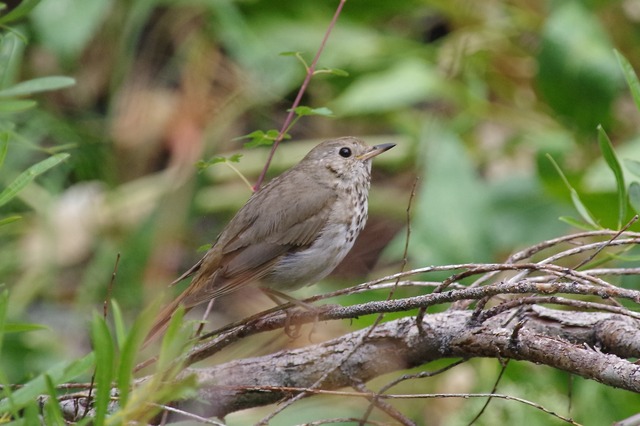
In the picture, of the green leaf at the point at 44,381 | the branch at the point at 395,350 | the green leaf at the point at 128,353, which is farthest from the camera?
the branch at the point at 395,350

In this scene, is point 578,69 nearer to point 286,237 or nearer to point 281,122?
point 281,122

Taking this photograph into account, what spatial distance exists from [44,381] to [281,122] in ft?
13.4

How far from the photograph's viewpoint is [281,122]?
18.4ft

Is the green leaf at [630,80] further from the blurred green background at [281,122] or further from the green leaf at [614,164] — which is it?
the blurred green background at [281,122]

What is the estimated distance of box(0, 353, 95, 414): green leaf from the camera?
162cm

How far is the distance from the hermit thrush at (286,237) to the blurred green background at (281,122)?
0.82 meters

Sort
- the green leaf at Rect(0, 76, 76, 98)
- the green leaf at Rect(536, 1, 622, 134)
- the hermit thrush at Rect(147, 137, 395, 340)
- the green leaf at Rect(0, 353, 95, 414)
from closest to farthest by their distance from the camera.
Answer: the green leaf at Rect(0, 353, 95, 414)
the green leaf at Rect(0, 76, 76, 98)
the hermit thrush at Rect(147, 137, 395, 340)
the green leaf at Rect(536, 1, 622, 134)

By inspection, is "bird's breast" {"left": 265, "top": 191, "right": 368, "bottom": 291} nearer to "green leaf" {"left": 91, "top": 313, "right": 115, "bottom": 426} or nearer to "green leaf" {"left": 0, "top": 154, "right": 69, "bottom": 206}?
"green leaf" {"left": 0, "top": 154, "right": 69, "bottom": 206}

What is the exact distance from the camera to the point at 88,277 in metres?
5.13

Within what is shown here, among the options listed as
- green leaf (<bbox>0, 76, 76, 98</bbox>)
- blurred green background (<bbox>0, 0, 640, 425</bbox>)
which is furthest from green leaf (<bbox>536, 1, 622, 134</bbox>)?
green leaf (<bbox>0, 76, 76, 98</bbox>)

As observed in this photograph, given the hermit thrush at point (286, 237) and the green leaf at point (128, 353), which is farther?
the hermit thrush at point (286, 237)

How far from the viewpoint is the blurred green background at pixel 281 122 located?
14.6 feet

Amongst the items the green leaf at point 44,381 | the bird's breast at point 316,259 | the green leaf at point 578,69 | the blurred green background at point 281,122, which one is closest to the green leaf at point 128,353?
the green leaf at point 44,381

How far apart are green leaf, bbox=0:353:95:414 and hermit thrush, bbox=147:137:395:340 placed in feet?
3.46
